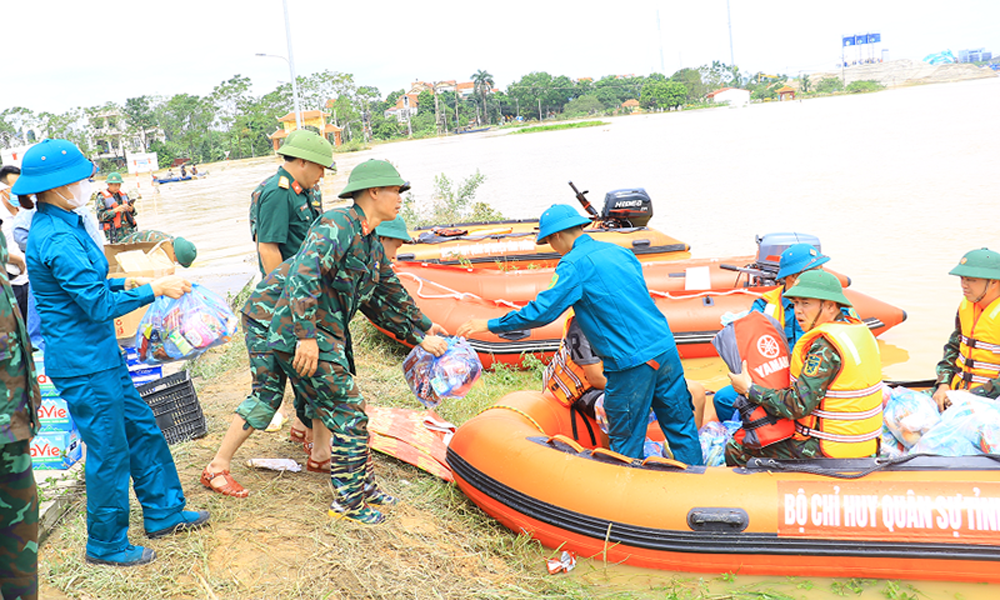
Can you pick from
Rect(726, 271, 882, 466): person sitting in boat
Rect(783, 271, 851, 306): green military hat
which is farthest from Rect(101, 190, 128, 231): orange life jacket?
Rect(783, 271, 851, 306): green military hat

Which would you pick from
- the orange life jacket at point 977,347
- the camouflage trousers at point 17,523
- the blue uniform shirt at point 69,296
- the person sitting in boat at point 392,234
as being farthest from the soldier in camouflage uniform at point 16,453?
the orange life jacket at point 977,347

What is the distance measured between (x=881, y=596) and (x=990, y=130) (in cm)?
3047

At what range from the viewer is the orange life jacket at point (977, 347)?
3750 millimetres

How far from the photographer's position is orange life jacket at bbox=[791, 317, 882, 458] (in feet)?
9.81

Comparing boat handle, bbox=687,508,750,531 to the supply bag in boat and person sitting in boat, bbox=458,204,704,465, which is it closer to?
the supply bag in boat

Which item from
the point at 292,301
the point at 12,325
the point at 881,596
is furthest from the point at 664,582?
the point at 12,325

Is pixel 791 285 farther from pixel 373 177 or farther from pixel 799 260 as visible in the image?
pixel 373 177

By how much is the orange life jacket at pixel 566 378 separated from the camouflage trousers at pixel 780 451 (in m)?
0.88

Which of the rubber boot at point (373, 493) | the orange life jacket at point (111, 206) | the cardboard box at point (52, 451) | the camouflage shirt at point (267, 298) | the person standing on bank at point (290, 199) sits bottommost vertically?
the rubber boot at point (373, 493)

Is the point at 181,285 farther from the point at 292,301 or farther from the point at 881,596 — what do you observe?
the point at 881,596

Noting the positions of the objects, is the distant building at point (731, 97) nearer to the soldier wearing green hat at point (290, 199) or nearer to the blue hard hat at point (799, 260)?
the blue hard hat at point (799, 260)

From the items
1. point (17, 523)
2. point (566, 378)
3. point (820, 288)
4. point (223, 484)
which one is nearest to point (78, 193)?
point (17, 523)

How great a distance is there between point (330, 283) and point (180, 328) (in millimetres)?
669

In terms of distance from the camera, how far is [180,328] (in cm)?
306
